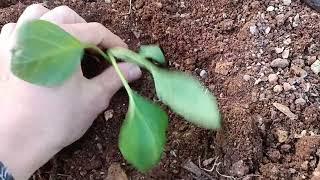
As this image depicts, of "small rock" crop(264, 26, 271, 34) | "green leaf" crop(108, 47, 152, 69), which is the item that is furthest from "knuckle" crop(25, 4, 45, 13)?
"small rock" crop(264, 26, 271, 34)

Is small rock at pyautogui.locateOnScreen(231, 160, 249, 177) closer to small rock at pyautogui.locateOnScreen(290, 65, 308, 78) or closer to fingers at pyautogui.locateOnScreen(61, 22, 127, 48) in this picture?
small rock at pyautogui.locateOnScreen(290, 65, 308, 78)

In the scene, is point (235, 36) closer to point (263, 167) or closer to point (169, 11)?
point (169, 11)

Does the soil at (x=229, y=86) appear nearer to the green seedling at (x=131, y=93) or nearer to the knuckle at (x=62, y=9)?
the knuckle at (x=62, y=9)

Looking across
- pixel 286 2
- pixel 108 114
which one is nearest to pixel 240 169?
pixel 108 114

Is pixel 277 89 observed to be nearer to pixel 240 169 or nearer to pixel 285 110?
pixel 285 110

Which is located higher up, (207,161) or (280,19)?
(280,19)

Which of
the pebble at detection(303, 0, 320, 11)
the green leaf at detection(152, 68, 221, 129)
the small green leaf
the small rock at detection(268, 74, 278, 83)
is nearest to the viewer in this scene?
the green leaf at detection(152, 68, 221, 129)
